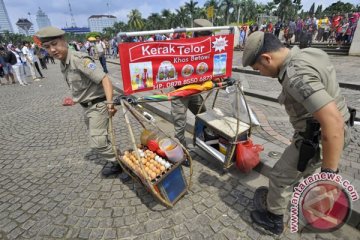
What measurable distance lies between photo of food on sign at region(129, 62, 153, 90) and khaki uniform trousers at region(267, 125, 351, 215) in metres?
1.76

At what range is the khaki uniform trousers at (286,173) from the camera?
1.81 meters

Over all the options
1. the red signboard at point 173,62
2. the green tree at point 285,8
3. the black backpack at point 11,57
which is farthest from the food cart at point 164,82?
the green tree at point 285,8

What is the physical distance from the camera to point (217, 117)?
320 centimetres

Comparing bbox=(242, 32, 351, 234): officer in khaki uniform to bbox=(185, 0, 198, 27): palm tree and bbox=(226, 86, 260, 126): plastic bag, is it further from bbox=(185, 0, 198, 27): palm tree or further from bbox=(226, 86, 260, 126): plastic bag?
bbox=(185, 0, 198, 27): palm tree

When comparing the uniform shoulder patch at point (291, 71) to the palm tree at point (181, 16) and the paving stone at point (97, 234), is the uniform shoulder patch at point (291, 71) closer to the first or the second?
the paving stone at point (97, 234)

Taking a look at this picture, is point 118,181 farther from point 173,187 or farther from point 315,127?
point 315,127

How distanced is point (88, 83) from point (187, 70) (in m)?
1.31

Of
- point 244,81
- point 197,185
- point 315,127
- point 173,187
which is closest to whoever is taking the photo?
point 315,127

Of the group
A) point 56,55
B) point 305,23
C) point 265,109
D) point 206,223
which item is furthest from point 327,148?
point 305,23

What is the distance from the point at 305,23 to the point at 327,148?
17953 millimetres

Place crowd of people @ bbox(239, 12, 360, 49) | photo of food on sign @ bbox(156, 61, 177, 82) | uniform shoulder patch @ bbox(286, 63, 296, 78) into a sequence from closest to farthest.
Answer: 1. uniform shoulder patch @ bbox(286, 63, 296, 78)
2. photo of food on sign @ bbox(156, 61, 177, 82)
3. crowd of people @ bbox(239, 12, 360, 49)

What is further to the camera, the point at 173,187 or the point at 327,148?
the point at 173,187

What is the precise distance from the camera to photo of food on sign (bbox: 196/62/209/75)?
9.93ft

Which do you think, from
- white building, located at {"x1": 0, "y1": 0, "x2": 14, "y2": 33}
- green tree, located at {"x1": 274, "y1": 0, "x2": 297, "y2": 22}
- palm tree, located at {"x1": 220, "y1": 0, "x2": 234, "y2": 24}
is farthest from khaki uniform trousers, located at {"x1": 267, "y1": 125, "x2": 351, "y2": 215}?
white building, located at {"x1": 0, "y1": 0, "x2": 14, "y2": 33}
